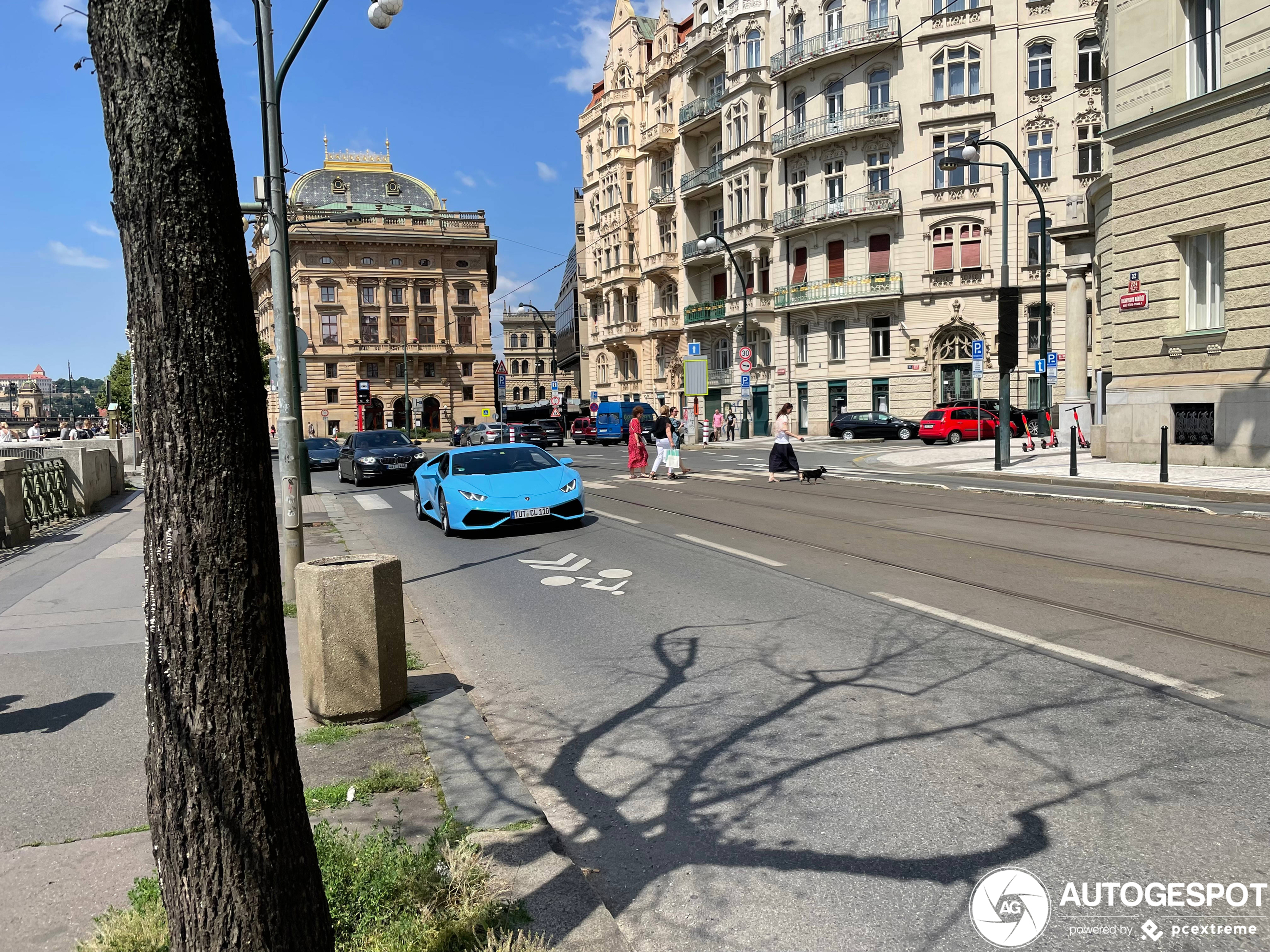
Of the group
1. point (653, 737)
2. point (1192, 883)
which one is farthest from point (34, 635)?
point (1192, 883)

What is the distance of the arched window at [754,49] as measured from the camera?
167 ft

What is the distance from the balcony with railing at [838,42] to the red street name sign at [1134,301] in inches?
1153

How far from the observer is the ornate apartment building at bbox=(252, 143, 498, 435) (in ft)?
284

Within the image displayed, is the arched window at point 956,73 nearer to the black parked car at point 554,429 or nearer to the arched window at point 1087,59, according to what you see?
the arched window at point 1087,59

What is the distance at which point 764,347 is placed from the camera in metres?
53.0

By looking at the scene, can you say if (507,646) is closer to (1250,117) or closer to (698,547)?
(698,547)

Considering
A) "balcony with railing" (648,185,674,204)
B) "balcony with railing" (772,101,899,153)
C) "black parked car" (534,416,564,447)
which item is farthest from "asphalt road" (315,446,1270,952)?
"balcony with railing" (648,185,674,204)

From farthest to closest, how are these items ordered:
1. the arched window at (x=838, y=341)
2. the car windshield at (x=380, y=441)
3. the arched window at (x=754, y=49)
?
1. the arched window at (x=754, y=49)
2. the arched window at (x=838, y=341)
3. the car windshield at (x=380, y=441)

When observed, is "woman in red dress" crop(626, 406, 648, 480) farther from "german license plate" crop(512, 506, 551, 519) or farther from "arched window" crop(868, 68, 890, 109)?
"arched window" crop(868, 68, 890, 109)

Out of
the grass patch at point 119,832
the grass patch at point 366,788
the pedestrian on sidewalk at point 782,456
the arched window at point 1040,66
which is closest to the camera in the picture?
the grass patch at point 119,832

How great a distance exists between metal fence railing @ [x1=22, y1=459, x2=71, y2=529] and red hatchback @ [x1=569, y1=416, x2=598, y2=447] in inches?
1508

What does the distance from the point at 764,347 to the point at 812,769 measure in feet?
164

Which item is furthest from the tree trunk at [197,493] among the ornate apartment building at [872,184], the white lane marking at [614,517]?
the ornate apartment building at [872,184]

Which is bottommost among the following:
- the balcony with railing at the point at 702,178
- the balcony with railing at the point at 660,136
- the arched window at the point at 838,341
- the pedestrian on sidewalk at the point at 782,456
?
the pedestrian on sidewalk at the point at 782,456
